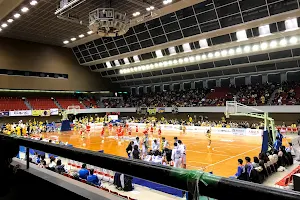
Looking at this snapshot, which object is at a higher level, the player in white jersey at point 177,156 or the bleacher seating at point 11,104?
the bleacher seating at point 11,104

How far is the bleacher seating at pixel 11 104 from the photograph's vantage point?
3547 centimetres

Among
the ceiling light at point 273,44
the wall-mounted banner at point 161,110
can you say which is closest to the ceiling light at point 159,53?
the wall-mounted banner at point 161,110

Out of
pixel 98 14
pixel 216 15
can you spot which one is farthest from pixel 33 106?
pixel 216 15

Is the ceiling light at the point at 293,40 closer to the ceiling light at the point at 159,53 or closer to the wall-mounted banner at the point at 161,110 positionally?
the ceiling light at the point at 159,53

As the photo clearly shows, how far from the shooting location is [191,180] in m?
1.18

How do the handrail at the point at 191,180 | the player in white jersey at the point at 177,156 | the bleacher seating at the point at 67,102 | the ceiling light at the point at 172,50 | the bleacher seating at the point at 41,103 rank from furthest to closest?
1. the bleacher seating at the point at 67,102
2. the bleacher seating at the point at 41,103
3. the ceiling light at the point at 172,50
4. the player in white jersey at the point at 177,156
5. the handrail at the point at 191,180

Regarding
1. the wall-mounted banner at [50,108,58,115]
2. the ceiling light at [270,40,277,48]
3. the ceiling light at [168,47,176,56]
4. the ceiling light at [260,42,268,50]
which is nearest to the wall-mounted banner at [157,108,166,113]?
the ceiling light at [168,47,176,56]

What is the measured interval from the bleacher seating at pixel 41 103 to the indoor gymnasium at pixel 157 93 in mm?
166

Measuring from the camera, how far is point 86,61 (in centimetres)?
4319

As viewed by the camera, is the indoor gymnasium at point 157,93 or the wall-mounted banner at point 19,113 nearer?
the indoor gymnasium at point 157,93

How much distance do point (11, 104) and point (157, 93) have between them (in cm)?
2351

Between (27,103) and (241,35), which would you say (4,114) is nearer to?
(27,103)

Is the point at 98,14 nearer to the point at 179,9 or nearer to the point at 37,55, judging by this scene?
the point at 179,9

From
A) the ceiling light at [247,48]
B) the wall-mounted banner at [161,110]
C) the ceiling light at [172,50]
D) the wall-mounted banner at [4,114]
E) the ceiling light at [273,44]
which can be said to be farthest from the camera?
the wall-mounted banner at [161,110]
